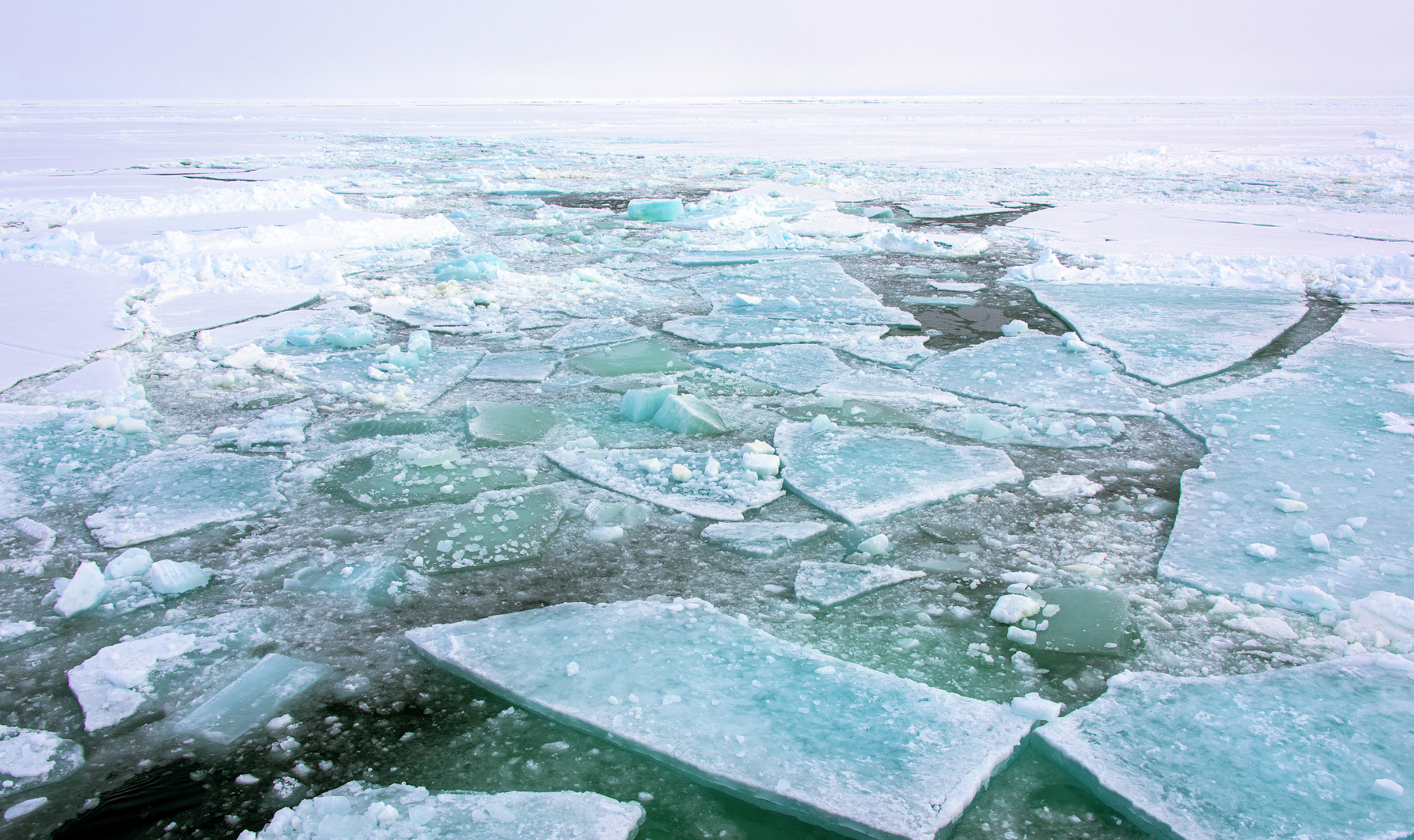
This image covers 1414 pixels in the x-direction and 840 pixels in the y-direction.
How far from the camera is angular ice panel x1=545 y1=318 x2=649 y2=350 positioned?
3.47m

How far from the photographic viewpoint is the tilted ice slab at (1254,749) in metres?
1.11

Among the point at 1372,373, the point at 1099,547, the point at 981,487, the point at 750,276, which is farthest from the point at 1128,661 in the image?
the point at 750,276

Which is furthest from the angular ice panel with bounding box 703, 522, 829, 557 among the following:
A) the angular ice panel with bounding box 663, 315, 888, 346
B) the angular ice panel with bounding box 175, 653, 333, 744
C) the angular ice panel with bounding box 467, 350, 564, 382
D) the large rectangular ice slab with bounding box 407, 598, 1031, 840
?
the angular ice panel with bounding box 663, 315, 888, 346

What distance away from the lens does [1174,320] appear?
12.4ft

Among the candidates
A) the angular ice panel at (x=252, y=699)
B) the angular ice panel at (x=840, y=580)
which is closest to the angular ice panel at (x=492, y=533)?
the angular ice panel at (x=252, y=699)

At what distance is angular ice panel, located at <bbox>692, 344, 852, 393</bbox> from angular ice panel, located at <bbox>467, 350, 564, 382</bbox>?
0.59 meters

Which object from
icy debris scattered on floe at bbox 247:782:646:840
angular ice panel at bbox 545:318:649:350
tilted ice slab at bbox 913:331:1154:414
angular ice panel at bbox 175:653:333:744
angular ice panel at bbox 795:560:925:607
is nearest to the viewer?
icy debris scattered on floe at bbox 247:782:646:840

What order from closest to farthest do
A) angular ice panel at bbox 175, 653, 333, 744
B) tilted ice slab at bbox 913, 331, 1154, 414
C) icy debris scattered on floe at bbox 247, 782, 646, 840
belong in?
1. icy debris scattered on floe at bbox 247, 782, 646, 840
2. angular ice panel at bbox 175, 653, 333, 744
3. tilted ice slab at bbox 913, 331, 1154, 414

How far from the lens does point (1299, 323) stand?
3.74 m

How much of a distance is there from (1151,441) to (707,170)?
10.2 meters

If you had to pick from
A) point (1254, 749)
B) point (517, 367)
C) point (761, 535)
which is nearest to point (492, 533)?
point (761, 535)

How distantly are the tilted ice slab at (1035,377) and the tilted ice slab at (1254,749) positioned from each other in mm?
1386

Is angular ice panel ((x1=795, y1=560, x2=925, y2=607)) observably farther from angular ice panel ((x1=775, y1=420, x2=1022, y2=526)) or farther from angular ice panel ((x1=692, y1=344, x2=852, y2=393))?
angular ice panel ((x1=692, y1=344, x2=852, y2=393))

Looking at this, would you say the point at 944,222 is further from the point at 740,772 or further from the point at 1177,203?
the point at 740,772
